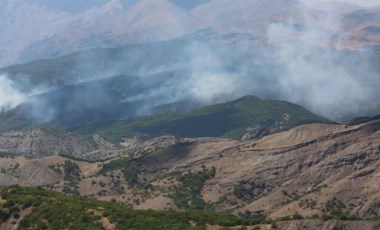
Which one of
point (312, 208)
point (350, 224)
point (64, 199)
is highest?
point (64, 199)

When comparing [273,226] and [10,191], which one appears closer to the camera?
[273,226]

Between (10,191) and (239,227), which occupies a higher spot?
(10,191)

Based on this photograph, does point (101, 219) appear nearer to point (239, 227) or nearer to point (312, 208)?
point (239, 227)

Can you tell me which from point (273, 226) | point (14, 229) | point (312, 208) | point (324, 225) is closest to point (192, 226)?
point (273, 226)

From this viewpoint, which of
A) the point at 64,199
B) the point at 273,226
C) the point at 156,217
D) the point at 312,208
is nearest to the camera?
the point at 273,226

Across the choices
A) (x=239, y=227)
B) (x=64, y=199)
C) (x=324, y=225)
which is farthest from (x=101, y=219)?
(x=324, y=225)

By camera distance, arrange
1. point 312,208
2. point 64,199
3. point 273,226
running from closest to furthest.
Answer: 1. point 273,226
2. point 64,199
3. point 312,208
